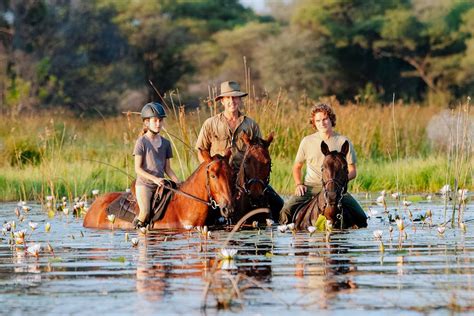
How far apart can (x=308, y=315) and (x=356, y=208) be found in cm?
636

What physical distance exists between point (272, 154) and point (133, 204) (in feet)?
26.5

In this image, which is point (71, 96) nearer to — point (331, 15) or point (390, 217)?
point (331, 15)

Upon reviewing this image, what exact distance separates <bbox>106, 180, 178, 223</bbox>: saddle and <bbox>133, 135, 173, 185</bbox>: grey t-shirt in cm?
20

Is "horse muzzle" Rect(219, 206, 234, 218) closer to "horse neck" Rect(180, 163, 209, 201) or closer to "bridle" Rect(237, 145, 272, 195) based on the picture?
"horse neck" Rect(180, 163, 209, 201)

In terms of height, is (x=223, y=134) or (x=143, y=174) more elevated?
(x=223, y=134)

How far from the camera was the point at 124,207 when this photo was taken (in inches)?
590

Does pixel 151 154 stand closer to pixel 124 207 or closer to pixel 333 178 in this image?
pixel 124 207

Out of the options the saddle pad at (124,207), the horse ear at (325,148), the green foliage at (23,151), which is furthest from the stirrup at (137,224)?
the green foliage at (23,151)

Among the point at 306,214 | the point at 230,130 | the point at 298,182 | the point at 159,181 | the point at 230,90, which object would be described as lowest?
the point at 306,214

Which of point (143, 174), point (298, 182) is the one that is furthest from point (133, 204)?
point (298, 182)

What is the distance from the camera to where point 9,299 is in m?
8.48

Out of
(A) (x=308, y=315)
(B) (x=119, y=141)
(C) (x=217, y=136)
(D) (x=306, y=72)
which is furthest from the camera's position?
(D) (x=306, y=72)

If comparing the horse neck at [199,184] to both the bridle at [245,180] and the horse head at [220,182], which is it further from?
the bridle at [245,180]

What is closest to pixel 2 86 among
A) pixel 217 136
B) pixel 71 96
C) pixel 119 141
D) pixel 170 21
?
pixel 71 96
